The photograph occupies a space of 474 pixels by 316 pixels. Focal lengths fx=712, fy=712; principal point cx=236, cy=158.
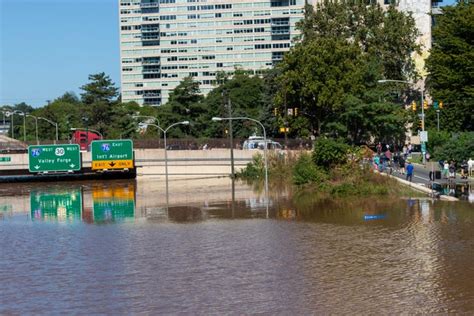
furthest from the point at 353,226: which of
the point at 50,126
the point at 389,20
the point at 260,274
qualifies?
the point at 50,126

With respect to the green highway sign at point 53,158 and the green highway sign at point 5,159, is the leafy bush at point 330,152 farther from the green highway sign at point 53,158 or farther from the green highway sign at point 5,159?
the green highway sign at point 5,159

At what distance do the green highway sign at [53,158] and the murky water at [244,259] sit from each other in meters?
32.0

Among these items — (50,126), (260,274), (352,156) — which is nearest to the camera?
(260,274)

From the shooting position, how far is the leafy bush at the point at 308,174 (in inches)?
2007

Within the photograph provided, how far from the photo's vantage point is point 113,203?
48844 millimetres

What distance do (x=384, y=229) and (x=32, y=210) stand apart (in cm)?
2451

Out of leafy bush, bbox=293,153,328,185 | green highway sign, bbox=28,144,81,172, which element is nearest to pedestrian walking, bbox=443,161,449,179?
leafy bush, bbox=293,153,328,185

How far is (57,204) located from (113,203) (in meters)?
3.99

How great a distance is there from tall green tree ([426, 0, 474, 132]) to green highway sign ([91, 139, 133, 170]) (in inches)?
1358

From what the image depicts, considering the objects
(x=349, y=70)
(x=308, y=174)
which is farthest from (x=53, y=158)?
(x=308, y=174)

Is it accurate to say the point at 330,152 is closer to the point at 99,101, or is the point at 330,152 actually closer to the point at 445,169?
the point at 445,169

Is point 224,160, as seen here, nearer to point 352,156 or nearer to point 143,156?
point 143,156

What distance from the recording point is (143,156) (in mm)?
78438

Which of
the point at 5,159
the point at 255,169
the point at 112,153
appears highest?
the point at 112,153
